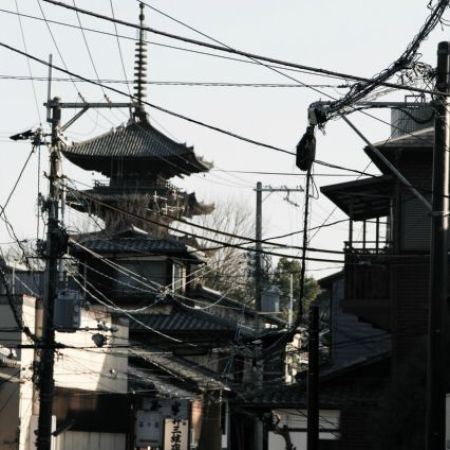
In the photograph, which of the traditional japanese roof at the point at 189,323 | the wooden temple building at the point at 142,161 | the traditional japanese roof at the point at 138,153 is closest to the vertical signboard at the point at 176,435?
the traditional japanese roof at the point at 189,323

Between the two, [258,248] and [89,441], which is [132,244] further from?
[89,441]

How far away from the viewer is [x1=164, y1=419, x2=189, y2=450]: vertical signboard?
48844 mm

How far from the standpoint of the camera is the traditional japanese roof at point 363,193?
36531 millimetres

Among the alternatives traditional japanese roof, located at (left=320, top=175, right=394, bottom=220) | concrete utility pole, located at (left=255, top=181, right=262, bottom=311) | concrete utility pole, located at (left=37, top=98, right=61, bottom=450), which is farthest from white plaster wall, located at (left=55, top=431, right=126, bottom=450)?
concrete utility pole, located at (left=37, top=98, right=61, bottom=450)

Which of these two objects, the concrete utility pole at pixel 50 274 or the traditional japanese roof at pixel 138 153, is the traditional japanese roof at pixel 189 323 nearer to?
the traditional japanese roof at pixel 138 153

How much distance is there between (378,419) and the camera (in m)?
29.6

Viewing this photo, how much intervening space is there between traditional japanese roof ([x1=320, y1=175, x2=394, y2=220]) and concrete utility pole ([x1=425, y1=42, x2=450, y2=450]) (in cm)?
1562

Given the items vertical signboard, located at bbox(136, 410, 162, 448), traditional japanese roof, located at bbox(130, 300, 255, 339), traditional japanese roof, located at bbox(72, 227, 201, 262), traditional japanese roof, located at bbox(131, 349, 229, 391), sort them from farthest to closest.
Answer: traditional japanese roof, located at bbox(130, 300, 255, 339)
traditional japanese roof, located at bbox(72, 227, 201, 262)
traditional japanese roof, located at bbox(131, 349, 229, 391)
vertical signboard, located at bbox(136, 410, 162, 448)

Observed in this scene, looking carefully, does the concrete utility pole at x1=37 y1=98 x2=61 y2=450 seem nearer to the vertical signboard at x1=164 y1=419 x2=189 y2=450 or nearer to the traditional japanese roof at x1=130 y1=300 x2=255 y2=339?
the vertical signboard at x1=164 y1=419 x2=189 y2=450

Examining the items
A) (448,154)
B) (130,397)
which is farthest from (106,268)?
(448,154)

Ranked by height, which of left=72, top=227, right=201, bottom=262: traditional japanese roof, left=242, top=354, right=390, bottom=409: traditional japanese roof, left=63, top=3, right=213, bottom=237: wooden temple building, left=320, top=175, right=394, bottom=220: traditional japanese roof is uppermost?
left=63, top=3, right=213, bottom=237: wooden temple building

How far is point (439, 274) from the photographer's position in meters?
19.3

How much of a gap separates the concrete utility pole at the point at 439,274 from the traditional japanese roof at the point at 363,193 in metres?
15.6

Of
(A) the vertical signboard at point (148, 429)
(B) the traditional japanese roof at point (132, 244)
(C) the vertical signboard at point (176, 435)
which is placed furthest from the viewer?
(B) the traditional japanese roof at point (132, 244)
